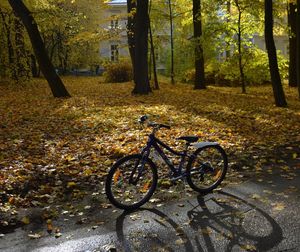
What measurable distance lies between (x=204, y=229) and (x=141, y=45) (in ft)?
44.3

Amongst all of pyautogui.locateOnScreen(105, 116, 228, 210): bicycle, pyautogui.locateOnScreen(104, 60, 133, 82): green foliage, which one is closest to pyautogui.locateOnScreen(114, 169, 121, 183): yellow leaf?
pyautogui.locateOnScreen(105, 116, 228, 210): bicycle

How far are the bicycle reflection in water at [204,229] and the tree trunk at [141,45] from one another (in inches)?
495

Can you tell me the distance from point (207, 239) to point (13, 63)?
68.6ft

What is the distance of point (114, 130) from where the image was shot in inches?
409

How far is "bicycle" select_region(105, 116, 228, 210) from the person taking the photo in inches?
223

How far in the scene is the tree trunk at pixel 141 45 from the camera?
1744 cm

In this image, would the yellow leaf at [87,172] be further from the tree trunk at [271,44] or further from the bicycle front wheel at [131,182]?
the tree trunk at [271,44]

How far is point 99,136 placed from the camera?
9.80 metres

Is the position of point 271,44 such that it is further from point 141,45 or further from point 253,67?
point 253,67

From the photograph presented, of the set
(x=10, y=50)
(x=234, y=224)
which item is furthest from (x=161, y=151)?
(x=10, y=50)

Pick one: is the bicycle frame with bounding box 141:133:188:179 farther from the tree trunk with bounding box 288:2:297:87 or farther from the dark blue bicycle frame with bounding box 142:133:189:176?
the tree trunk with bounding box 288:2:297:87

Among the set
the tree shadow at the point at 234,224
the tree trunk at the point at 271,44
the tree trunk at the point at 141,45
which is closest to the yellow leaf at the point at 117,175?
the tree shadow at the point at 234,224

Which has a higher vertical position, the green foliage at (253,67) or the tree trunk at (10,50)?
the tree trunk at (10,50)

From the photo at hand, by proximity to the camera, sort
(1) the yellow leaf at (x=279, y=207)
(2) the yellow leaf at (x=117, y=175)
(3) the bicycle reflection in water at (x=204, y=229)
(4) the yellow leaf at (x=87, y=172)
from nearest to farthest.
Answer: (3) the bicycle reflection in water at (x=204, y=229) < (1) the yellow leaf at (x=279, y=207) < (2) the yellow leaf at (x=117, y=175) < (4) the yellow leaf at (x=87, y=172)
